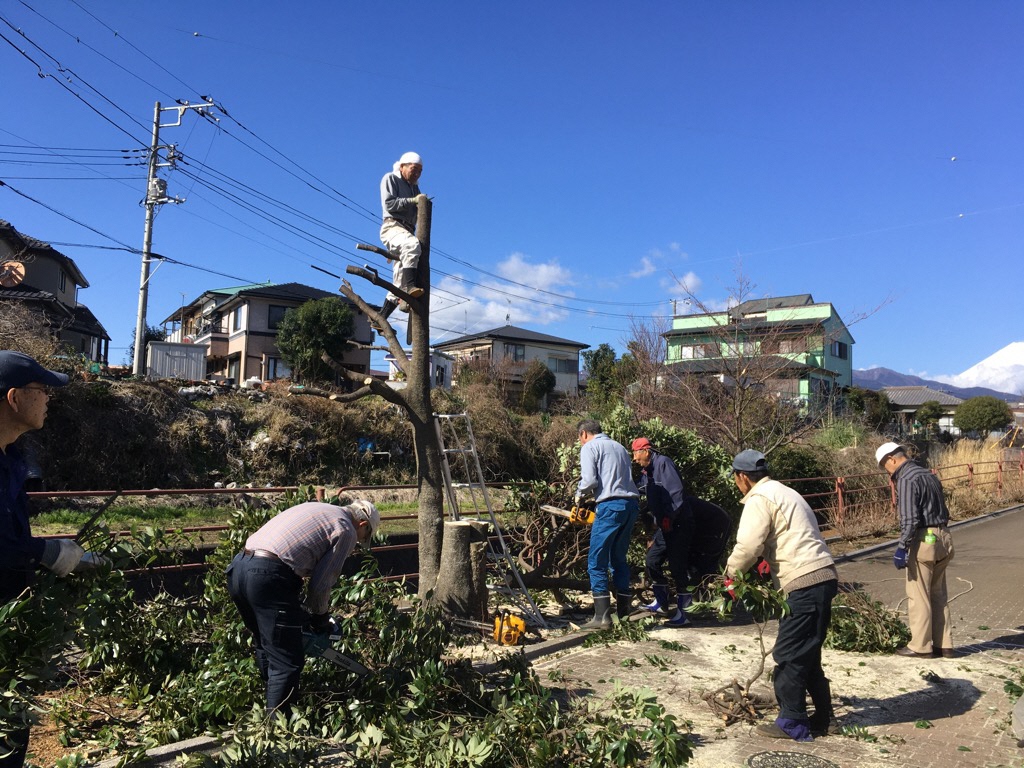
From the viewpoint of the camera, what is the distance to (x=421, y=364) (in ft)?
23.2

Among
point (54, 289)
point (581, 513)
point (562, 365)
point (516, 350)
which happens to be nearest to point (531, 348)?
point (516, 350)

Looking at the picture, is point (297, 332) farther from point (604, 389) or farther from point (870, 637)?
point (870, 637)

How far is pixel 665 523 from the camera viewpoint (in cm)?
779

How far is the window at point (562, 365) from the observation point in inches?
2222

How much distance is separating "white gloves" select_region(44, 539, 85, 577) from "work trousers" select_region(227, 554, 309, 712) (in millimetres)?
1103

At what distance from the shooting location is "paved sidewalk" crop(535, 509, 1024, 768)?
4594 millimetres

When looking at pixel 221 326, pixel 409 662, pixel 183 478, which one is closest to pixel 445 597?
pixel 409 662

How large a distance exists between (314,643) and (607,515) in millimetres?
3415

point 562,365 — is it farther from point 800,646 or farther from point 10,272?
point 800,646

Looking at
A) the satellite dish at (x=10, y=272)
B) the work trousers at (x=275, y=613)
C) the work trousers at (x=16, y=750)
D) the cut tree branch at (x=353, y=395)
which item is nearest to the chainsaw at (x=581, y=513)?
the cut tree branch at (x=353, y=395)

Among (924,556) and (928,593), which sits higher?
(924,556)

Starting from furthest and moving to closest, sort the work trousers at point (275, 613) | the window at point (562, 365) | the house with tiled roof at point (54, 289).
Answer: the window at point (562, 365) → the house with tiled roof at point (54, 289) → the work trousers at point (275, 613)

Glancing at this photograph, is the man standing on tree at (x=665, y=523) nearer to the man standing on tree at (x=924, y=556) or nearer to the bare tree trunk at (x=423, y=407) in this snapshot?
the man standing on tree at (x=924, y=556)

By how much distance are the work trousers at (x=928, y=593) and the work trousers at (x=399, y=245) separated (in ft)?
16.8
